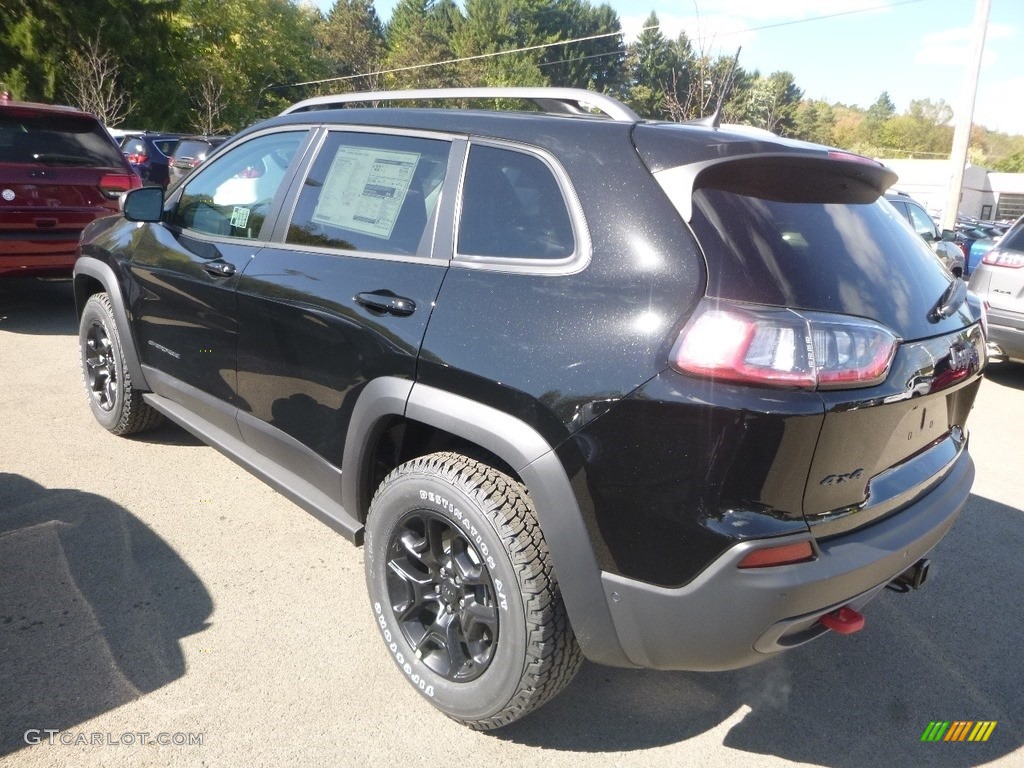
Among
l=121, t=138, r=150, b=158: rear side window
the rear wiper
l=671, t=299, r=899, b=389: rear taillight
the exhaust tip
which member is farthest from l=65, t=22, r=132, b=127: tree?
the exhaust tip

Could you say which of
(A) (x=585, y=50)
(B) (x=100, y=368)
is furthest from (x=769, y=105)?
(B) (x=100, y=368)

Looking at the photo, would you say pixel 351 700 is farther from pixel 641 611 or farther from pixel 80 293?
pixel 80 293

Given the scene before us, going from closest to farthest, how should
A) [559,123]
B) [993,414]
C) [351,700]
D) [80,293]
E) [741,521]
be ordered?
[741,521]
[559,123]
[351,700]
[80,293]
[993,414]

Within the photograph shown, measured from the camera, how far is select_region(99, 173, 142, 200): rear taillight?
22.8 ft

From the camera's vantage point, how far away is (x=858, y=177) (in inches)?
98.0

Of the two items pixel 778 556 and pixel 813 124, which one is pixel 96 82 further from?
pixel 813 124

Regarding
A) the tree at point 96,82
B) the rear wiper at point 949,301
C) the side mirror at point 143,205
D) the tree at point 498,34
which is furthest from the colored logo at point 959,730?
the tree at point 498,34

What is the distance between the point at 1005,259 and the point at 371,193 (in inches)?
240

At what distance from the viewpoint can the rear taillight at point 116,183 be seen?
6.94 meters

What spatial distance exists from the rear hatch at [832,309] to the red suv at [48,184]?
617cm

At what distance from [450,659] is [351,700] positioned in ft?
1.22

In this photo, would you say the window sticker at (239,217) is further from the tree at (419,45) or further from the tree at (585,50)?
the tree at (585,50)

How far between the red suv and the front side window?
3490 millimetres

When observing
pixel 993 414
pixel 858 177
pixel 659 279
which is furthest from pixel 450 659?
pixel 993 414
